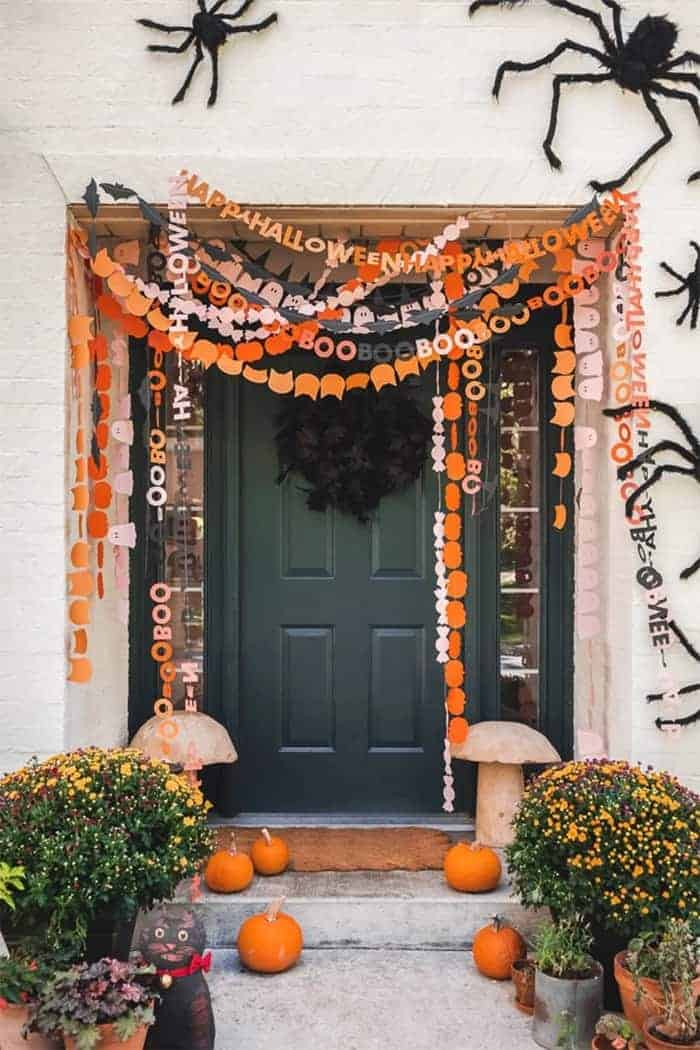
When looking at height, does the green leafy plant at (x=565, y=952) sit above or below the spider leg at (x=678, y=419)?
below

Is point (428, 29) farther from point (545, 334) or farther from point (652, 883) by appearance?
point (652, 883)

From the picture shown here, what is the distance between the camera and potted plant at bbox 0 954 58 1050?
294cm

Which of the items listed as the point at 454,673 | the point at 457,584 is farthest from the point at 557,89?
the point at 454,673

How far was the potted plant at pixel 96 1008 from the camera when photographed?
2.82 meters

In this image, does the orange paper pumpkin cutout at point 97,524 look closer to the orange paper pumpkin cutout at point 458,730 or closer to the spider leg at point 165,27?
the orange paper pumpkin cutout at point 458,730

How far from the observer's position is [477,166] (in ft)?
13.0

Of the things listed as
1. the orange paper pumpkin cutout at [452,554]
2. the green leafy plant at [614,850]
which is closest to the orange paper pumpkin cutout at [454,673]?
the orange paper pumpkin cutout at [452,554]

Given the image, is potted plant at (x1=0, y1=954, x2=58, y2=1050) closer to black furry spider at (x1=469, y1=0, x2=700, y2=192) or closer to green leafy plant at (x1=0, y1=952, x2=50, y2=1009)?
green leafy plant at (x1=0, y1=952, x2=50, y2=1009)

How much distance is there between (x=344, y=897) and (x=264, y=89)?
3112mm

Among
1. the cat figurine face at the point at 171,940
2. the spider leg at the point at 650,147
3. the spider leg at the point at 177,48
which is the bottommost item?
the cat figurine face at the point at 171,940

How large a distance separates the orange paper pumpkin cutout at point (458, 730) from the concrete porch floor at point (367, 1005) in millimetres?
855

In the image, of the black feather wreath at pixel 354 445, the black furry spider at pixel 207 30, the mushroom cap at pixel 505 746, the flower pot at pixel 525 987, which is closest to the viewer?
the flower pot at pixel 525 987

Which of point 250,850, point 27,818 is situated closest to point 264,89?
point 27,818

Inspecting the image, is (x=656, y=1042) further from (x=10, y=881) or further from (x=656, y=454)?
(x=656, y=454)
